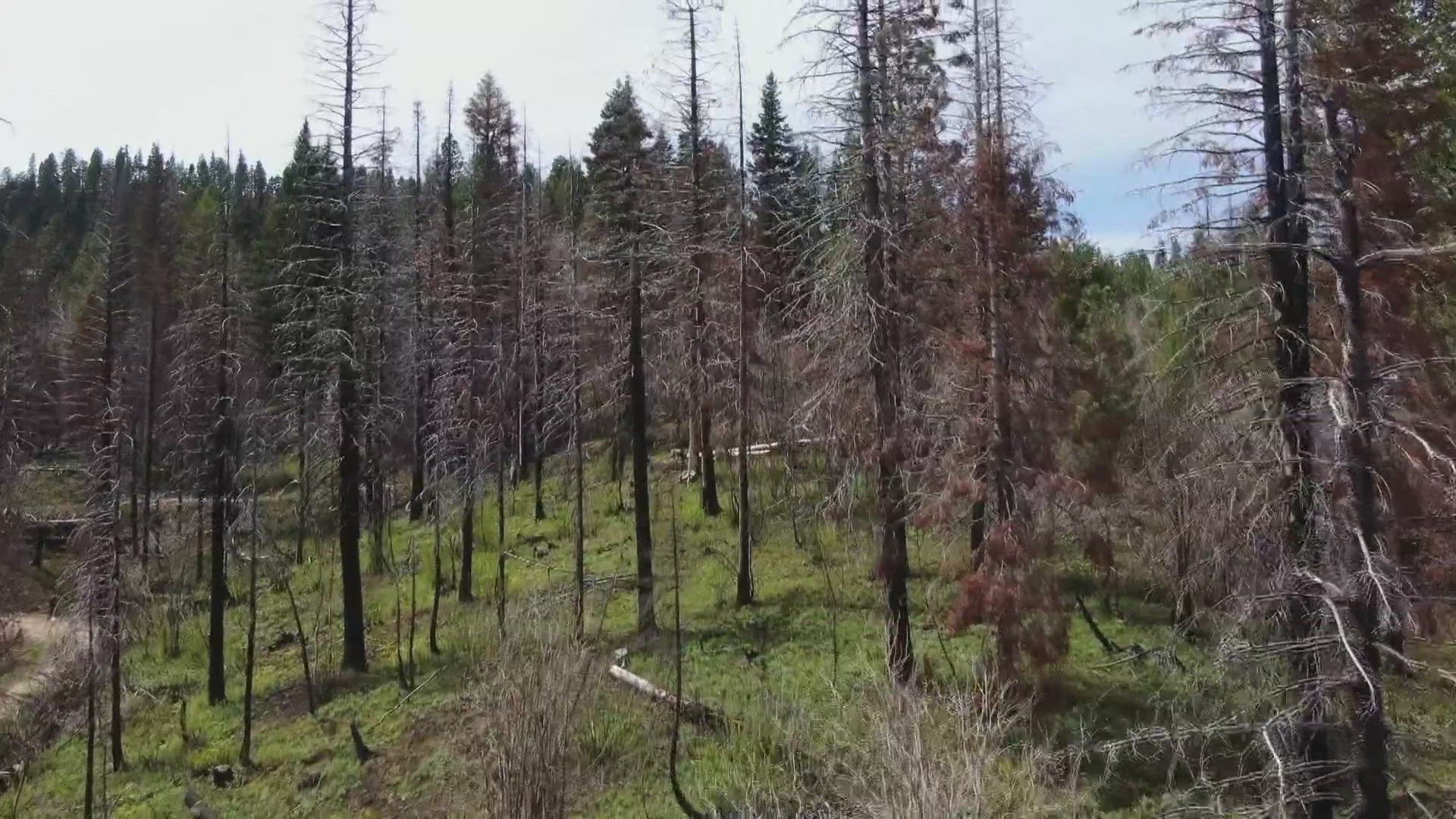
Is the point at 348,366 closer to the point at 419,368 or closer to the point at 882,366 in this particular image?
the point at 419,368

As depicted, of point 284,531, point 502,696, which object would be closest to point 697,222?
point 502,696

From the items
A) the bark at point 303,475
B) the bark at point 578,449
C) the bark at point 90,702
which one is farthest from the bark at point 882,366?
the bark at point 303,475

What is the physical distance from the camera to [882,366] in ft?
44.6

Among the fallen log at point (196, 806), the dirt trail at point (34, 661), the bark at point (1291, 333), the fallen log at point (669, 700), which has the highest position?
the bark at point (1291, 333)

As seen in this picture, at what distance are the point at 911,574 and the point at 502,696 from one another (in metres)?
14.5

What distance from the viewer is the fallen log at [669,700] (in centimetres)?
1451

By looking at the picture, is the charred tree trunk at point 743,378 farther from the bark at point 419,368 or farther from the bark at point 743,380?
the bark at point 419,368

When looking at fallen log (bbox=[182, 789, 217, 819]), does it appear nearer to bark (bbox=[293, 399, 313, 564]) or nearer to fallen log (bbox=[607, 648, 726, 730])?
fallen log (bbox=[607, 648, 726, 730])

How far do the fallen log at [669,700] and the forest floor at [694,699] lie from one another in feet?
0.70

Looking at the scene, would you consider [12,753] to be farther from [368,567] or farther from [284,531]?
[284,531]

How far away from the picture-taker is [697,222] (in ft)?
77.4

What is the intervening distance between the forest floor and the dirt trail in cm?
198

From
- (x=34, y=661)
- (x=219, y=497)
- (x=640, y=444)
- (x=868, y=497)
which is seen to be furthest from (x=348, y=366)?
(x=34, y=661)

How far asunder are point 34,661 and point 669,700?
70.2ft
